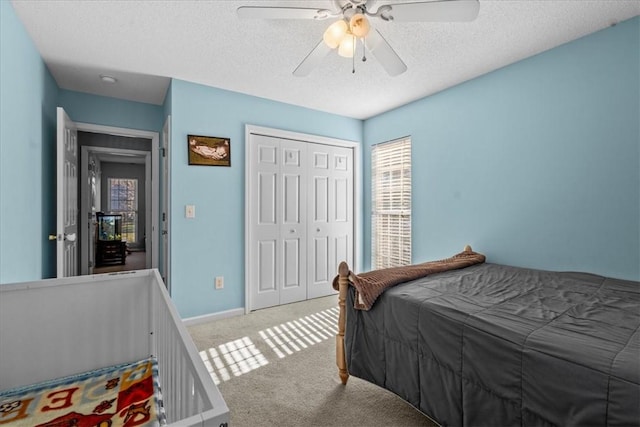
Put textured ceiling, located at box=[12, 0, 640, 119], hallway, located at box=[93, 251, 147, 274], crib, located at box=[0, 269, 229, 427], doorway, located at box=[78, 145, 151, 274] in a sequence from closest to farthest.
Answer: crib, located at box=[0, 269, 229, 427] → textured ceiling, located at box=[12, 0, 640, 119] → doorway, located at box=[78, 145, 151, 274] → hallway, located at box=[93, 251, 147, 274]

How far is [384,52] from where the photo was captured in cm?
181

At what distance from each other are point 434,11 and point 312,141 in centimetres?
239

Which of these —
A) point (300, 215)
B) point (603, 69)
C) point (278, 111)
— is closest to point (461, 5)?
point (603, 69)

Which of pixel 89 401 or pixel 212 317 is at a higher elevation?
pixel 89 401

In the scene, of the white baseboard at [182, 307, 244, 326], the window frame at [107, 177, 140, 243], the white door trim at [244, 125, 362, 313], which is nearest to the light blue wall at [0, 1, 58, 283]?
the white baseboard at [182, 307, 244, 326]

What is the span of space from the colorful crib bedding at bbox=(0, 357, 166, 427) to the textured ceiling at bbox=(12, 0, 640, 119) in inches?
81.5

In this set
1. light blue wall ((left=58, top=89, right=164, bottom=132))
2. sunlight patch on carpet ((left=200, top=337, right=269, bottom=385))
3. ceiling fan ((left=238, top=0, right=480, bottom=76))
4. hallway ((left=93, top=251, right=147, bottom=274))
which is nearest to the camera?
ceiling fan ((left=238, top=0, right=480, bottom=76))

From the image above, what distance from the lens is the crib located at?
1312mm

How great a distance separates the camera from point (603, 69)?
2.12 meters

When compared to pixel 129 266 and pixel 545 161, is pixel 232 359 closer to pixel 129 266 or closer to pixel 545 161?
pixel 545 161

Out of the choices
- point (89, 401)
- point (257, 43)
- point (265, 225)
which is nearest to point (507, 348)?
point (89, 401)

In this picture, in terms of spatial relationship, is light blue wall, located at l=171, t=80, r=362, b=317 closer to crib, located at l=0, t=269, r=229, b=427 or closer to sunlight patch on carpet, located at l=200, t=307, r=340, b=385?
sunlight patch on carpet, located at l=200, t=307, r=340, b=385

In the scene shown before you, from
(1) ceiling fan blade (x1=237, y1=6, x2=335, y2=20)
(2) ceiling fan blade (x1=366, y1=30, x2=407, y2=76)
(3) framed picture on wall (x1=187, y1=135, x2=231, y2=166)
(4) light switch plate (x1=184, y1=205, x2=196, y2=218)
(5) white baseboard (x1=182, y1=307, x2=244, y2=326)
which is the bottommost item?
(5) white baseboard (x1=182, y1=307, x2=244, y2=326)

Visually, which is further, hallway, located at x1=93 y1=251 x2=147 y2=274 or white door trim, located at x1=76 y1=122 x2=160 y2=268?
hallway, located at x1=93 y1=251 x2=147 y2=274
